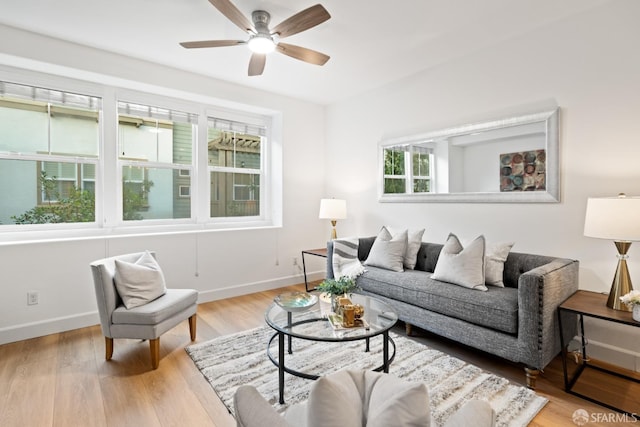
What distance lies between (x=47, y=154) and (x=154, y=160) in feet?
3.31

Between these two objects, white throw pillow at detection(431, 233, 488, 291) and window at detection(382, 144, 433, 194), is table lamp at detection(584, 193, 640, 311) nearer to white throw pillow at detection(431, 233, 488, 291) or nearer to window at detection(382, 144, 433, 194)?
white throw pillow at detection(431, 233, 488, 291)

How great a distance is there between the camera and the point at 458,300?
101 inches

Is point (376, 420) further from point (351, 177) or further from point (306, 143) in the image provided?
point (306, 143)

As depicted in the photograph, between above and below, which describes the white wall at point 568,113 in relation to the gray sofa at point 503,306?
above

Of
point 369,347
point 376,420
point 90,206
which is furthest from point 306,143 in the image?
point 376,420

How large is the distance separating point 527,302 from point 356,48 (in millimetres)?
2623

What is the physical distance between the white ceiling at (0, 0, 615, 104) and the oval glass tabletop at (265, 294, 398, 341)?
2.28 m

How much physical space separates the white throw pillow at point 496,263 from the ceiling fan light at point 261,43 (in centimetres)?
248

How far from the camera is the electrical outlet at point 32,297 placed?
302cm

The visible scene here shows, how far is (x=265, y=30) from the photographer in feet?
8.87

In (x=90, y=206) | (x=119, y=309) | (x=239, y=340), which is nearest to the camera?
(x=119, y=309)

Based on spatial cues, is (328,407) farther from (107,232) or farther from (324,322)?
(107,232)

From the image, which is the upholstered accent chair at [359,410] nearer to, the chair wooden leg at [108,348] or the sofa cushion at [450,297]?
the sofa cushion at [450,297]

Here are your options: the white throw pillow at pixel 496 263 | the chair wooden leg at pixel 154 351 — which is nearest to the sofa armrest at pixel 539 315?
the white throw pillow at pixel 496 263
